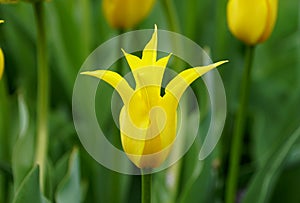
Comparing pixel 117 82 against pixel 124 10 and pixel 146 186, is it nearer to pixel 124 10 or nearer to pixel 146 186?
pixel 146 186

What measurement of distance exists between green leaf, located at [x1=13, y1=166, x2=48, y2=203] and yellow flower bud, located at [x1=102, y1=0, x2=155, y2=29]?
225 mm

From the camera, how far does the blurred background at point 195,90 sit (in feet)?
2.83

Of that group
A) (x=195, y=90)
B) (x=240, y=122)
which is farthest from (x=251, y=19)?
(x=195, y=90)

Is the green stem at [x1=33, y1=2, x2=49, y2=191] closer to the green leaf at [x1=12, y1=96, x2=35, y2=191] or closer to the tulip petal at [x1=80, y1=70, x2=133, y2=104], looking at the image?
the green leaf at [x1=12, y1=96, x2=35, y2=191]

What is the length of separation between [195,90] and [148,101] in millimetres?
638

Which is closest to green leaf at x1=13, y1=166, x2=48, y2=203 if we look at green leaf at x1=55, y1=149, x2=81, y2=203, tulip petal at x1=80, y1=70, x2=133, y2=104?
green leaf at x1=55, y1=149, x2=81, y2=203

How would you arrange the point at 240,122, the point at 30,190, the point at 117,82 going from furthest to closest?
1. the point at 240,122
2. the point at 30,190
3. the point at 117,82

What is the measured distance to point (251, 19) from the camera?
71 centimetres

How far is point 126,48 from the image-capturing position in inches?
34.3

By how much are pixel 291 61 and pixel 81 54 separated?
35 centimetres

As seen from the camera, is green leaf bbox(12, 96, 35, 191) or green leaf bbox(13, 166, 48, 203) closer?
green leaf bbox(13, 166, 48, 203)

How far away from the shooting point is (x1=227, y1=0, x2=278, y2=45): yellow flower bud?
0.70 m

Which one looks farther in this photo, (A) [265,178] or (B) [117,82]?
(A) [265,178]

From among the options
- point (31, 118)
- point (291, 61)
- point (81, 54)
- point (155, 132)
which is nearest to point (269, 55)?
point (291, 61)
